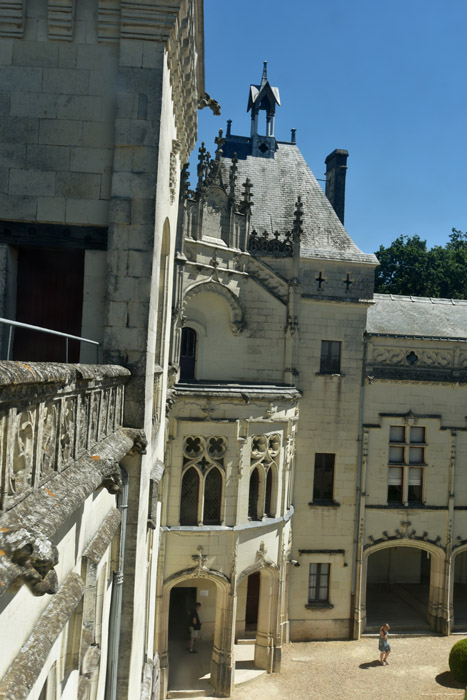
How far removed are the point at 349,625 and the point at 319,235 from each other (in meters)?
13.3

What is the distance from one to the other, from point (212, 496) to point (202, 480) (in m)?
0.72

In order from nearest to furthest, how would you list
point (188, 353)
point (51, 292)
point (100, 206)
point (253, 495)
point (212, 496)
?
point (100, 206) < point (51, 292) < point (212, 496) < point (253, 495) < point (188, 353)

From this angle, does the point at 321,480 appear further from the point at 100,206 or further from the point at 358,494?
the point at 100,206

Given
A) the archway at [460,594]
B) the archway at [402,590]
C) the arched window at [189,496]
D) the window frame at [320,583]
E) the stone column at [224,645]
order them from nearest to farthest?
the stone column at [224,645] → the arched window at [189,496] → the window frame at [320,583] → the archway at [402,590] → the archway at [460,594]

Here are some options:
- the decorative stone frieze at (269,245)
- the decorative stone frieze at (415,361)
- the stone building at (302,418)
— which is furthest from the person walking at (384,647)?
the decorative stone frieze at (269,245)

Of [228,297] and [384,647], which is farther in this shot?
[228,297]

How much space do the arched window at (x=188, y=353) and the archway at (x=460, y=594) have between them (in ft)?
42.2

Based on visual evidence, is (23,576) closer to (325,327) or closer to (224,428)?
(224,428)

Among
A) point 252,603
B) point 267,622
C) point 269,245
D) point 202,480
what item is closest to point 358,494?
point 252,603

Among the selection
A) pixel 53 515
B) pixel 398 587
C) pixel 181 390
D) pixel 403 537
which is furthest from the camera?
pixel 398 587

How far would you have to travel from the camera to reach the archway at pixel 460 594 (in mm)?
21966

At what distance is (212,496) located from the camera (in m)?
17.4

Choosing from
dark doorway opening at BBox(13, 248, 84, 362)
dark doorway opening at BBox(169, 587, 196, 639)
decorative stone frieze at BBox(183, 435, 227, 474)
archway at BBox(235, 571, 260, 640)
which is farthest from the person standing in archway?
dark doorway opening at BBox(13, 248, 84, 362)

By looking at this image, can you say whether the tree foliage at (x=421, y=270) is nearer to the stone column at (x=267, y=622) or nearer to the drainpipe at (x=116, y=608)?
the stone column at (x=267, y=622)
